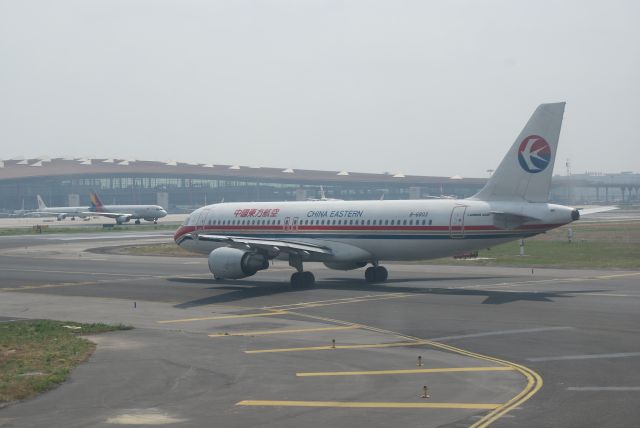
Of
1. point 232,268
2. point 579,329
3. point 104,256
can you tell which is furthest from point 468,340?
point 104,256

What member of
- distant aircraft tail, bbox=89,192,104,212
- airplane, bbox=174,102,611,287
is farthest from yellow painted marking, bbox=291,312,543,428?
distant aircraft tail, bbox=89,192,104,212

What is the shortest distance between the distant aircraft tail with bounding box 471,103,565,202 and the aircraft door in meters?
2.02

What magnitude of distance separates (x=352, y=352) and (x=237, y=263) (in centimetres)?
1875

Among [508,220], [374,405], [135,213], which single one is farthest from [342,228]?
[135,213]

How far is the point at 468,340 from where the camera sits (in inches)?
1053

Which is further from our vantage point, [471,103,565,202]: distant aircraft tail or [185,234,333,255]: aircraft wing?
[185,234,333,255]: aircraft wing

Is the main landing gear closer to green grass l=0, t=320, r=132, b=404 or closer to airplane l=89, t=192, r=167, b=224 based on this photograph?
green grass l=0, t=320, r=132, b=404

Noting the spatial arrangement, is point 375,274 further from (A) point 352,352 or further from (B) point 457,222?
(A) point 352,352

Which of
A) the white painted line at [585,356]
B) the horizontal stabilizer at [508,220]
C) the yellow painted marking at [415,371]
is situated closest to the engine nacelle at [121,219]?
the horizontal stabilizer at [508,220]

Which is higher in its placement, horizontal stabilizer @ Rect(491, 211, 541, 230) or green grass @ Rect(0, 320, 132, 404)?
horizontal stabilizer @ Rect(491, 211, 541, 230)

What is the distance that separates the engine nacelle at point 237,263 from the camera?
43.0 meters

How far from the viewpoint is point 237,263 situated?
43000 mm

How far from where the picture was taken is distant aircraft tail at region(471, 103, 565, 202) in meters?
38.6

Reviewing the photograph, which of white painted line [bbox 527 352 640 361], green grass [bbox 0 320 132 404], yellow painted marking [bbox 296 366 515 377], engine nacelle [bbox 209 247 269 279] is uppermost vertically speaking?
engine nacelle [bbox 209 247 269 279]
